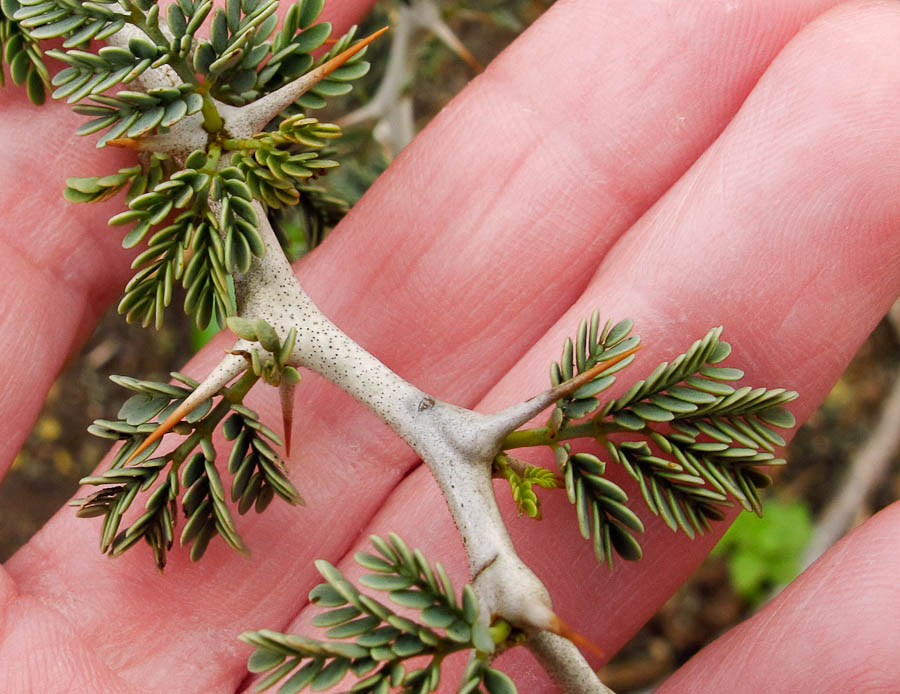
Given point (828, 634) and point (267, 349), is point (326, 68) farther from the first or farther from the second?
point (828, 634)

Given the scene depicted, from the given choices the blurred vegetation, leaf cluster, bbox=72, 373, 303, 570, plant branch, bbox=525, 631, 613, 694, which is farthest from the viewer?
the blurred vegetation

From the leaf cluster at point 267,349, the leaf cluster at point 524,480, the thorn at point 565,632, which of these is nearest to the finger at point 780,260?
the leaf cluster at point 524,480

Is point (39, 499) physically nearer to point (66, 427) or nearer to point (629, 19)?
point (66, 427)

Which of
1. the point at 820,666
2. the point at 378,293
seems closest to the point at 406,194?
the point at 378,293

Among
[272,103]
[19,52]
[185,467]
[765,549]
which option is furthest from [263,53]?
[765,549]

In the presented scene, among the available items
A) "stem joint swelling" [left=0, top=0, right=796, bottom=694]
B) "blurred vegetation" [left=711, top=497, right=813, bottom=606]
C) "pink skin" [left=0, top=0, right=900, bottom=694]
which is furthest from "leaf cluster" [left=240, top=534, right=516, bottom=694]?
"blurred vegetation" [left=711, top=497, right=813, bottom=606]

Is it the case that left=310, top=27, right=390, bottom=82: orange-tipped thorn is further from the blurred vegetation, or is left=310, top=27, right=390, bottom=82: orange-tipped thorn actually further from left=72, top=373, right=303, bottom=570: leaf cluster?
the blurred vegetation
